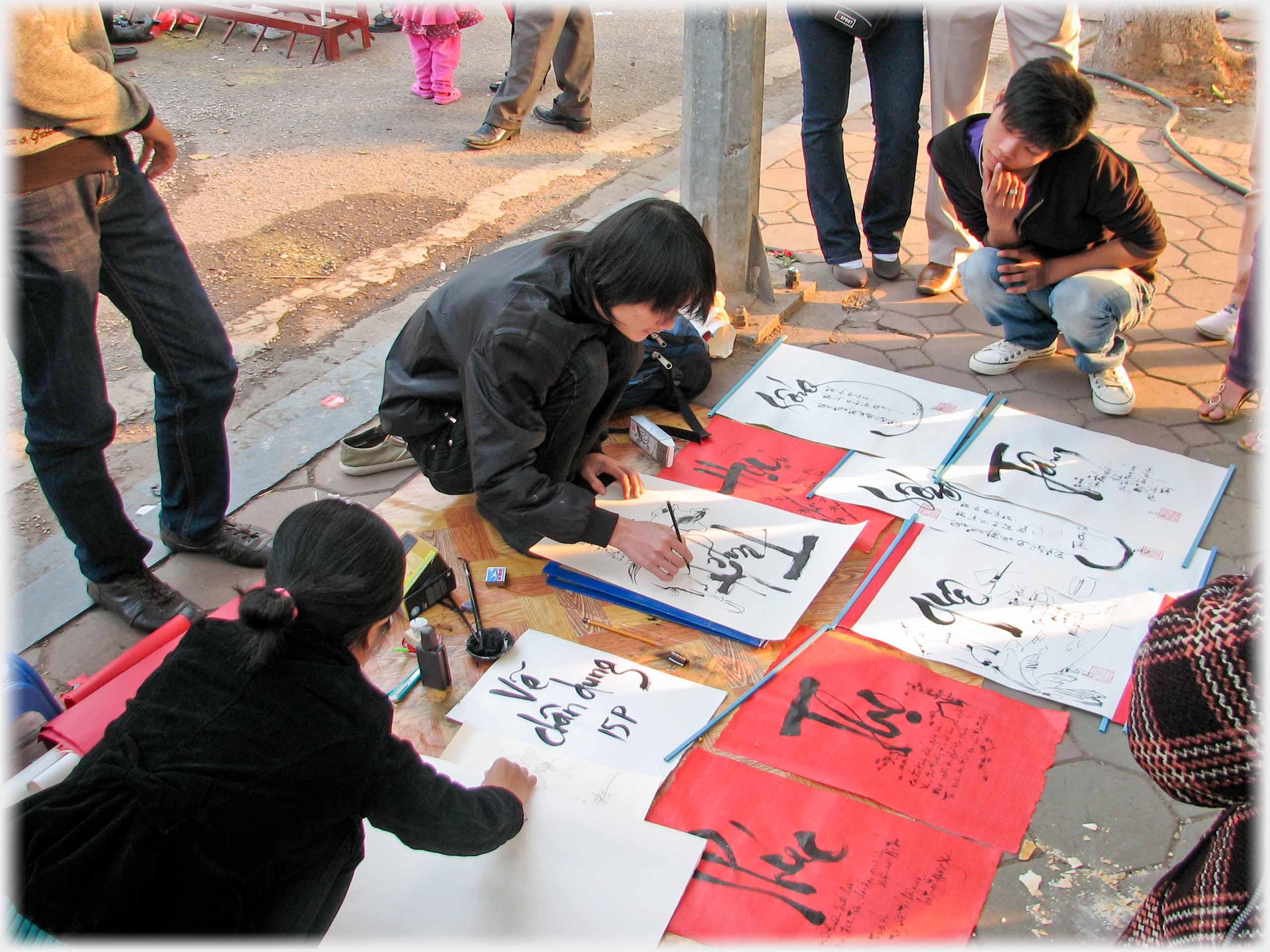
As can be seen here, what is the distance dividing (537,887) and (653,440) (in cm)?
120

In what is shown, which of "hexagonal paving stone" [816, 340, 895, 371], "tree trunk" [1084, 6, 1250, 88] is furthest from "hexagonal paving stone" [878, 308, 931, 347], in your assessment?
"tree trunk" [1084, 6, 1250, 88]

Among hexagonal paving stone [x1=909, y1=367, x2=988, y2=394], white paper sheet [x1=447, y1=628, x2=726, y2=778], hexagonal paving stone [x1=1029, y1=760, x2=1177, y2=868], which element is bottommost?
hexagonal paving stone [x1=1029, y1=760, x2=1177, y2=868]

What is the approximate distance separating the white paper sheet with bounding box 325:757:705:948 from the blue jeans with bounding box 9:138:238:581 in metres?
0.92

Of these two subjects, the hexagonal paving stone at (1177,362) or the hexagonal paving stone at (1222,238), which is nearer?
the hexagonal paving stone at (1177,362)

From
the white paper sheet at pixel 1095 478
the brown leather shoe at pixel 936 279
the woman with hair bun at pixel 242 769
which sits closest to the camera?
the woman with hair bun at pixel 242 769

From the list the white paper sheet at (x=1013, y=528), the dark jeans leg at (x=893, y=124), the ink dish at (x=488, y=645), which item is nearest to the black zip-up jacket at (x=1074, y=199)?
the dark jeans leg at (x=893, y=124)

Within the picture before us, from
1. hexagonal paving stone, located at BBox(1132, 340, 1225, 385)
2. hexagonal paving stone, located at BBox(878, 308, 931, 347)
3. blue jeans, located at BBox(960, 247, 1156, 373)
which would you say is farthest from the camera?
hexagonal paving stone, located at BBox(878, 308, 931, 347)

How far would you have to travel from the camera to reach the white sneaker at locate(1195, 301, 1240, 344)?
2906 millimetres

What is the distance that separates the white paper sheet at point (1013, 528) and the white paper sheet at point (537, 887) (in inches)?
40.4

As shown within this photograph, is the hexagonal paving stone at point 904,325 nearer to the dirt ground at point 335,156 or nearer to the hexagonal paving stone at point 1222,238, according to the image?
the hexagonal paving stone at point 1222,238

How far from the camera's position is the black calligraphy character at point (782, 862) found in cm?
150

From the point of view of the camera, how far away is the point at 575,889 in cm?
150

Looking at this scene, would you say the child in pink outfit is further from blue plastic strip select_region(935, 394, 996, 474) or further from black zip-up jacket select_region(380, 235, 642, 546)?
blue plastic strip select_region(935, 394, 996, 474)

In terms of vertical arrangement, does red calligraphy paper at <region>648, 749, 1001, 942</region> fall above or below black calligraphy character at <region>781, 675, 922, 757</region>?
below
